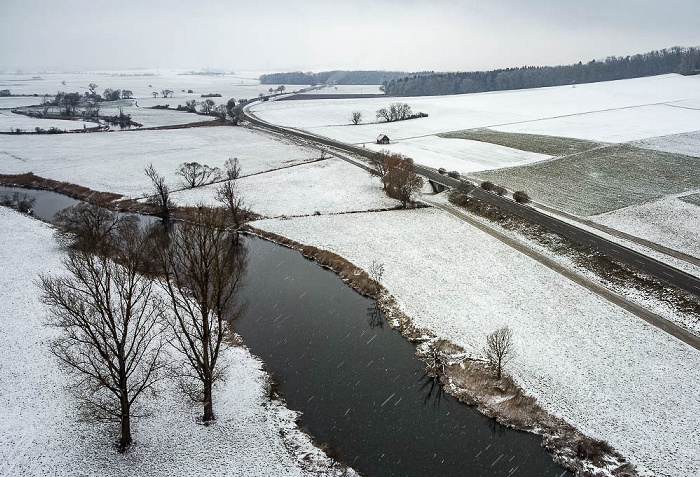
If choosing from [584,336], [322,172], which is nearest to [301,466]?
[584,336]

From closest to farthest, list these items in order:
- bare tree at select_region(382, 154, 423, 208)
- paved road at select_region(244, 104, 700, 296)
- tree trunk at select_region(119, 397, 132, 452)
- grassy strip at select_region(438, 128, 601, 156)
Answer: tree trunk at select_region(119, 397, 132, 452)
paved road at select_region(244, 104, 700, 296)
bare tree at select_region(382, 154, 423, 208)
grassy strip at select_region(438, 128, 601, 156)

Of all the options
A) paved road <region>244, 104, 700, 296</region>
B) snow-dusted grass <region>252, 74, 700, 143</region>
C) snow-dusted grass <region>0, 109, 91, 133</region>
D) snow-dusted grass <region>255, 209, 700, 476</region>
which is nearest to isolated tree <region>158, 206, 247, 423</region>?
snow-dusted grass <region>255, 209, 700, 476</region>

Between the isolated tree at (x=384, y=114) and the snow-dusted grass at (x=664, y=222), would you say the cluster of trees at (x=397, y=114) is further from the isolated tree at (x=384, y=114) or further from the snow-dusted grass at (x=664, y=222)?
the snow-dusted grass at (x=664, y=222)

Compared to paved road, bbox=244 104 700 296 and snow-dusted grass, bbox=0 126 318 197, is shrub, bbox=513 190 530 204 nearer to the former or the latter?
paved road, bbox=244 104 700 296

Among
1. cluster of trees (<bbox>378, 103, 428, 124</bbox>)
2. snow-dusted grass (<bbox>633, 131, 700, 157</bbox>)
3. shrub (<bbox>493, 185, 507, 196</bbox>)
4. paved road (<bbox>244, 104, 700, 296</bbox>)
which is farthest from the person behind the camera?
cluster of trees (<bbox>378, 103, 428, 124</bbox>)

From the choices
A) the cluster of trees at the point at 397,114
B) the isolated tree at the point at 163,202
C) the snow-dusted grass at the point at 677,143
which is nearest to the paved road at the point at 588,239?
the isolated tree at the point at 163,202

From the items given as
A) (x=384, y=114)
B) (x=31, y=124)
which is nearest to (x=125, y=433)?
(x=384, y=114)
